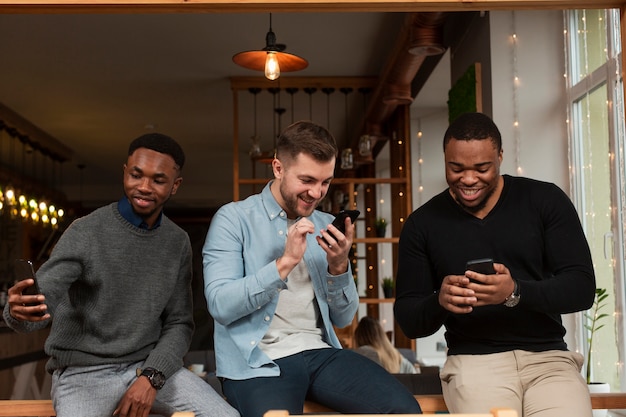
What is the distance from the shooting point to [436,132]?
9352mm

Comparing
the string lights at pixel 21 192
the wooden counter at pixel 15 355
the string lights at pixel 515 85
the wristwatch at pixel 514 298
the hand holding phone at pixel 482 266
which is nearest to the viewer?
the hand holding phone at pixel 482 266

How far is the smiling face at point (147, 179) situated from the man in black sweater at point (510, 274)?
0.77 metres

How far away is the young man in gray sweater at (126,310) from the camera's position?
2256 mm

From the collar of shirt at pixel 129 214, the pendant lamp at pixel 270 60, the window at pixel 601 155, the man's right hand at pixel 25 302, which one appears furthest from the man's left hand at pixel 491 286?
the pendant lamp at pixel 270 60

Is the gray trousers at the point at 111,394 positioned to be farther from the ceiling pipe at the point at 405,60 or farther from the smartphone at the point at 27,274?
the ceiling pipe at the point at 405,60

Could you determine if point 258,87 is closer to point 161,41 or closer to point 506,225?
point 161,41

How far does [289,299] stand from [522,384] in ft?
2.38

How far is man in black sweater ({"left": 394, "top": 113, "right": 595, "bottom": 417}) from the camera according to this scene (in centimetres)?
222

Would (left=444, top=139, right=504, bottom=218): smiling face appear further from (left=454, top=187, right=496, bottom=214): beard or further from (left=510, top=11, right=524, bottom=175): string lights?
(left=510, top=11, right=524, bottom=175): string lights

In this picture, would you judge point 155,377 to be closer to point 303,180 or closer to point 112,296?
point 112,296

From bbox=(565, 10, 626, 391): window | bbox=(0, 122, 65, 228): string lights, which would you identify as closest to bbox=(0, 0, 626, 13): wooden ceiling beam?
bbox=(565, 10, 626, 391): window

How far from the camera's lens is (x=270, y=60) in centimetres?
498

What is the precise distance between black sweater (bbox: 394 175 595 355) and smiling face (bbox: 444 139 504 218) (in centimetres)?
8

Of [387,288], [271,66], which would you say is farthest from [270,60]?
[387,288]
